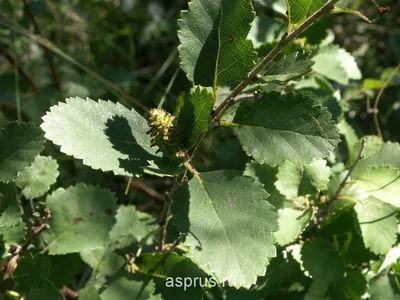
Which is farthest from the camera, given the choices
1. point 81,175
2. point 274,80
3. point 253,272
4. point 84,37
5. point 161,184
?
point 84,37

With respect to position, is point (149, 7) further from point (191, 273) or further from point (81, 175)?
point (191, 273)

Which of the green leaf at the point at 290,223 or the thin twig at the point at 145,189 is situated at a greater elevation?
the green leaf at the point at 290,223

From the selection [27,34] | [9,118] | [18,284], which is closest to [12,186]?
[18,284]

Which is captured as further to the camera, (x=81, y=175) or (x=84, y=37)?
(x=84, y=37)

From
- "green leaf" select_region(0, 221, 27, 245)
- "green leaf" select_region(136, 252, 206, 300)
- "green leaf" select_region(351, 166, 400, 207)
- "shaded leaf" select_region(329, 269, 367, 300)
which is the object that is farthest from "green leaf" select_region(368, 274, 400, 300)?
"green leaf" select_region(0, 221, 27, 245)

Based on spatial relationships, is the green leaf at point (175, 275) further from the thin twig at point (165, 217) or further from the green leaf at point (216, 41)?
the green leaf at point (216, 41)

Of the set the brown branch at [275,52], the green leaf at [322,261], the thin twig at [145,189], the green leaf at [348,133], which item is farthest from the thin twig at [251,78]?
the thin twig at [145,189]

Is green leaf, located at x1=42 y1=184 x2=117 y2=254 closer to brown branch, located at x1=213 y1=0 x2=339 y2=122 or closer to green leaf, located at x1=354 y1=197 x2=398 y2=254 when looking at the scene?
brown branch, located at x1=213 y1=0 x2=339 y2=122
